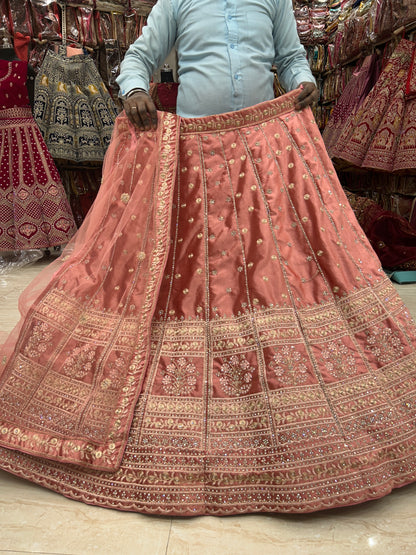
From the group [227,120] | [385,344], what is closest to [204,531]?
[385,344]

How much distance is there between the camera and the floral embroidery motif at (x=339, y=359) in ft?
3.62

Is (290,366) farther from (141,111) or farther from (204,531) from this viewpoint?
(141,111)

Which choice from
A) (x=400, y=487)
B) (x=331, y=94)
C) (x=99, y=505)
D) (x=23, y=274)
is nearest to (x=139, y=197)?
(x=99, y=505)

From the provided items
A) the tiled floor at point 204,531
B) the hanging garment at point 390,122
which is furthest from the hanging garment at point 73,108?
the tiled floor at point 204,531

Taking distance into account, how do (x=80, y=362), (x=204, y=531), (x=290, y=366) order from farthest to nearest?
(x=80, y=362)
(x=290, y=366)
(x=204, y=531)

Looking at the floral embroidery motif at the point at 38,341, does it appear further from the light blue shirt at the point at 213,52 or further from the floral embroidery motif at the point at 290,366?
the light blue shirt at the point at 213,52

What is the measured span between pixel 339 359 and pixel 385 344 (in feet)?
0.49

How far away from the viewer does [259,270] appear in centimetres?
124

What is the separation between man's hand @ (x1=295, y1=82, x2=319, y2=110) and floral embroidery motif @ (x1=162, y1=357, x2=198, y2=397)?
35.0 inches

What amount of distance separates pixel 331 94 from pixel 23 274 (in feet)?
10.8

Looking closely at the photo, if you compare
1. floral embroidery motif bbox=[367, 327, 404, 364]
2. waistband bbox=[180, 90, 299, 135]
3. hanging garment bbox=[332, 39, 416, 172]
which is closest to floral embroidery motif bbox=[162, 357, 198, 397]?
floral embroidery motif bbox=[367, 327, 404, 364]

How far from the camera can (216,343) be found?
1.17 m

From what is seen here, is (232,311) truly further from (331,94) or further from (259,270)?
(331,94)

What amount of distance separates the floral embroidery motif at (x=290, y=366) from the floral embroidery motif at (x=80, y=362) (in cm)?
49
